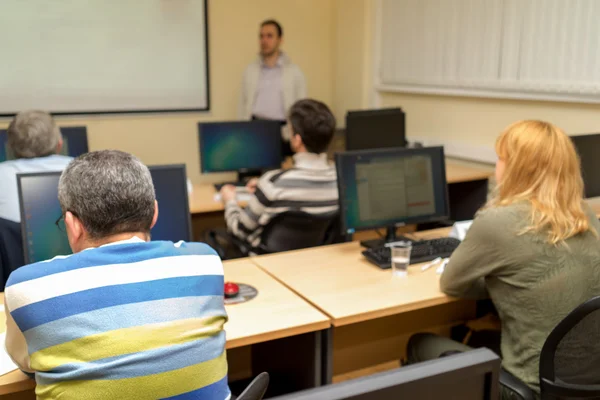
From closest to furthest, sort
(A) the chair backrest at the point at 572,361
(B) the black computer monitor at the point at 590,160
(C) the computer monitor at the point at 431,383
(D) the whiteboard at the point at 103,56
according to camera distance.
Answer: (C) the computer monitor at the point at 431,383
(A) the chair backrest at the point at 572,361
(B) the black computer monitor at the point at 590,160
(D) the whiteboard at the point at 103,56

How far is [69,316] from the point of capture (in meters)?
1.15

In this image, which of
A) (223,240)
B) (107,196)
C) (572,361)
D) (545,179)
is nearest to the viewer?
(107,196)

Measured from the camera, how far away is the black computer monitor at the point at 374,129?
3809 millimetres

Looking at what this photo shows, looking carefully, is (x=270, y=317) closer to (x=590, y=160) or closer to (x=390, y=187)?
(x=390, y=187)

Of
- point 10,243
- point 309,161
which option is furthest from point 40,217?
point 309,161

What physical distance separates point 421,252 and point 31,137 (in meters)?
1.67

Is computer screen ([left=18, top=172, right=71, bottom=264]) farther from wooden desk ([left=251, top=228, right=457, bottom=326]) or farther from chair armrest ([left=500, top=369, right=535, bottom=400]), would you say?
chair armrest ([left=500, top=369, right=535, bottom=400])

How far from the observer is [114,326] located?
1152 millimetres

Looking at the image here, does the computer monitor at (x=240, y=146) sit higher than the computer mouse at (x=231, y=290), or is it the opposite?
the computer monitor at (x=240, y=146)

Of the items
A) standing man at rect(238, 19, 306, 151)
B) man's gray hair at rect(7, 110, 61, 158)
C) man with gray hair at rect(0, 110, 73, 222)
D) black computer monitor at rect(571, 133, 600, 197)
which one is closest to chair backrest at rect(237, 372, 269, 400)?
man with gray hair at rect(0, 110, 73, 222)

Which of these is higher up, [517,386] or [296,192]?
[296,192]

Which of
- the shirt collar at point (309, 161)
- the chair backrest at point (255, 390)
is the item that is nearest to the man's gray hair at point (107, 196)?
the chair backrest at point (255, 390)

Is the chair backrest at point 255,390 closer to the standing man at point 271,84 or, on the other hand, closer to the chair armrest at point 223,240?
the chair armrest at point 223,240

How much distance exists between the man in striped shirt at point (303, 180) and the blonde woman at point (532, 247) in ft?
2.81
